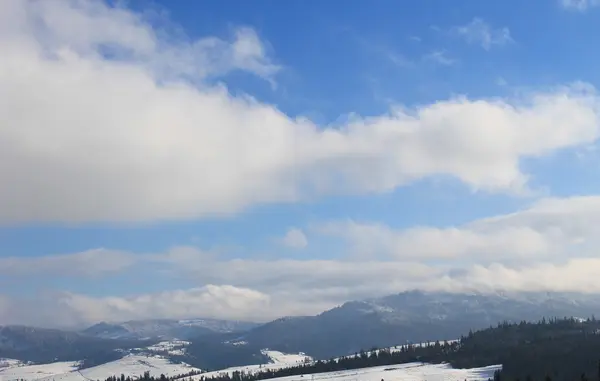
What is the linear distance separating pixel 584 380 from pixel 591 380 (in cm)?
2105

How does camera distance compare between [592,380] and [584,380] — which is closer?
[584,380]

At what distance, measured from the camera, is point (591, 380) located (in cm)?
17100

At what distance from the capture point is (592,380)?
6708 inches

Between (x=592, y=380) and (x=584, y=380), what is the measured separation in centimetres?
2047

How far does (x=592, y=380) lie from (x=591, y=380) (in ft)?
→ 2.13

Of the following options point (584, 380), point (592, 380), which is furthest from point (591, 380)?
point (584, 380)

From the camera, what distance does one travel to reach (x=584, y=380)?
152875 mm

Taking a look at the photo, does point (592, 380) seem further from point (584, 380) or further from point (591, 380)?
point (584, 380)

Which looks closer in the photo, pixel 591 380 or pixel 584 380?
pixel 584 380
